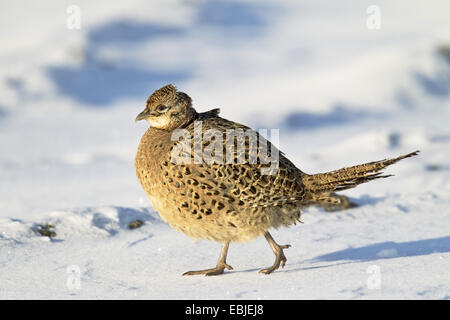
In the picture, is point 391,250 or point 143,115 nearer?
point 143,115

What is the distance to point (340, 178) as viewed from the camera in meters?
4.50

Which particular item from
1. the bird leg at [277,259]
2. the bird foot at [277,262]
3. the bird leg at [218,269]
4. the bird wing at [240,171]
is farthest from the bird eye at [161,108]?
the bird foot at [277,262]

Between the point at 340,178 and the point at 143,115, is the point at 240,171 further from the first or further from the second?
the point at 143,115

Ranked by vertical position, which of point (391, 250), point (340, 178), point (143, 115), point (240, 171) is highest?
point (143, 115)

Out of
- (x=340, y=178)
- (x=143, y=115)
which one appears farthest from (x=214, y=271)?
(x=143, y=115)

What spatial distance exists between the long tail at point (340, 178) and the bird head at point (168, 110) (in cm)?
105

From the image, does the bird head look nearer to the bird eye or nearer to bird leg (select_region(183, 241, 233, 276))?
the bird eye

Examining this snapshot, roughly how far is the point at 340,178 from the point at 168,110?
4.58ft

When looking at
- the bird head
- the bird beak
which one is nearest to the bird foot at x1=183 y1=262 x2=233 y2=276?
the bird head

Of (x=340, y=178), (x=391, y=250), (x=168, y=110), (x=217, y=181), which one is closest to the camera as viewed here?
(x=217, y=181)

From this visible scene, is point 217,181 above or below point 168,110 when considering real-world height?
below

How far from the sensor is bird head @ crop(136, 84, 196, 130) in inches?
182

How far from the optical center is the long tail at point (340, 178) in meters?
4.50

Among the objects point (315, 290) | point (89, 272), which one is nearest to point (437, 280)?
point (315, 290)
